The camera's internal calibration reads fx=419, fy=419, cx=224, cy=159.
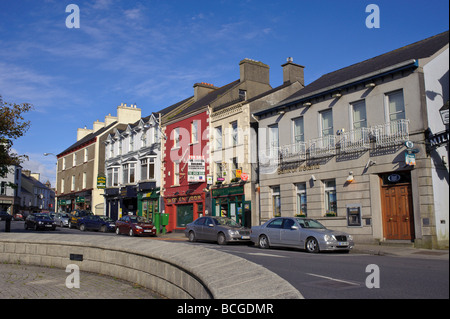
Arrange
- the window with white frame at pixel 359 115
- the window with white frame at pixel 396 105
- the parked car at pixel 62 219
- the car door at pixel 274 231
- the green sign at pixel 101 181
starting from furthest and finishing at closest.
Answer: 1. the green sign at pixel 101 181
2. the parked car at pixel 62 219
3. the window with white frame at pixel 359 115
4. the window with white frame at pixel 396 105
5. the car door at pixel 274 231

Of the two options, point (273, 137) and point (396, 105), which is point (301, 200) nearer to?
point (273, 137)

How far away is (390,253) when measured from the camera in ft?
50.4

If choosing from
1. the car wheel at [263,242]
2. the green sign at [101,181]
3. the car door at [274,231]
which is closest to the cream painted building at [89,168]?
the green sign at [101,181]

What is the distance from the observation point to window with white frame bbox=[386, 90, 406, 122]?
19.0 m

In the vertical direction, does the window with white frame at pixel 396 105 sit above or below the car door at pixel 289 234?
above

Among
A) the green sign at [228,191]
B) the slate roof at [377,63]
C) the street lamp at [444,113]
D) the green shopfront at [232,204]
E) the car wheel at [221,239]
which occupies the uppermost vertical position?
the slate roof at [377,63]

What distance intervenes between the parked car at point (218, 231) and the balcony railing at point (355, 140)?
21.4 ft

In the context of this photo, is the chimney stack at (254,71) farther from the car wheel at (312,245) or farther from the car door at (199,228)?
the car wheel at (312,245)

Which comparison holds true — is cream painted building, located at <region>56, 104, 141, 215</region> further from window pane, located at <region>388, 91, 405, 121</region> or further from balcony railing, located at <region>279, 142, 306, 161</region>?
window pane, located at <region>388, 91, 405, 121</region>

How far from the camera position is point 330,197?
73.9 feet

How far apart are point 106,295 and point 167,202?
28.7m

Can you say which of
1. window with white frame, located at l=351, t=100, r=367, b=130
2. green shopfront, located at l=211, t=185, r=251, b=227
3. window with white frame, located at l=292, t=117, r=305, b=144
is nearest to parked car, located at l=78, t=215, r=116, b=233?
green shopfront, located at l=211, t=185, r=251, b=227

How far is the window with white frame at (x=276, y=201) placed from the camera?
26.0 meters

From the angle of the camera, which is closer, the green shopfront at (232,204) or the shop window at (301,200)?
the shop window at (301,200)
